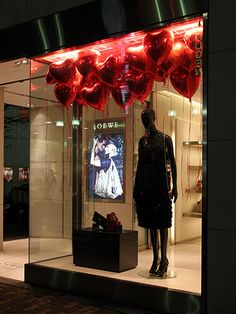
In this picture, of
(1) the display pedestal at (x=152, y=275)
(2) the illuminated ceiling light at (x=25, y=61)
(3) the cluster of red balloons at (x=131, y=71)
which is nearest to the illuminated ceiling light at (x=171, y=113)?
(3) the cluster of red balloons at (x=131, y=71)

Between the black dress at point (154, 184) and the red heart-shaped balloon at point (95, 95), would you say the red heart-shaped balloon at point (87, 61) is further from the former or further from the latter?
the black dress at point (154, 184)

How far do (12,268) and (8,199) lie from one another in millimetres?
4818

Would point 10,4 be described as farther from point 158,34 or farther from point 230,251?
point 230,251

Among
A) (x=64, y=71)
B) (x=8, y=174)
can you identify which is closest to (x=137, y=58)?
(x=64, y=71)

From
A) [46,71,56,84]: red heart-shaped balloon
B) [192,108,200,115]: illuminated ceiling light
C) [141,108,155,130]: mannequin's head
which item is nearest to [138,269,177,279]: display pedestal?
[141,108,155,130]: mannequin's head

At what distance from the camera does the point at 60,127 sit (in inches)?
220

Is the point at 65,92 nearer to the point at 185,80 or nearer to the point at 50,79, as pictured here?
the point at 50,79

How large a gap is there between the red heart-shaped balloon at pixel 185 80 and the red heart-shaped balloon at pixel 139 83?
257 millimetres

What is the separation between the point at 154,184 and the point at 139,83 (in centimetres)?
101

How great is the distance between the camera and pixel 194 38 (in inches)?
144

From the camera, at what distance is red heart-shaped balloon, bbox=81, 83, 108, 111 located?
4578 mm

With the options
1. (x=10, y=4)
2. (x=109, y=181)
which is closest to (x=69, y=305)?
(x=109, y=181)

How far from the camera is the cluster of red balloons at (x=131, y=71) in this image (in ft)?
12.5

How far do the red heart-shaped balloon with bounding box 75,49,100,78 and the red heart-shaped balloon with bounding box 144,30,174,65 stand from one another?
71 centimetres
